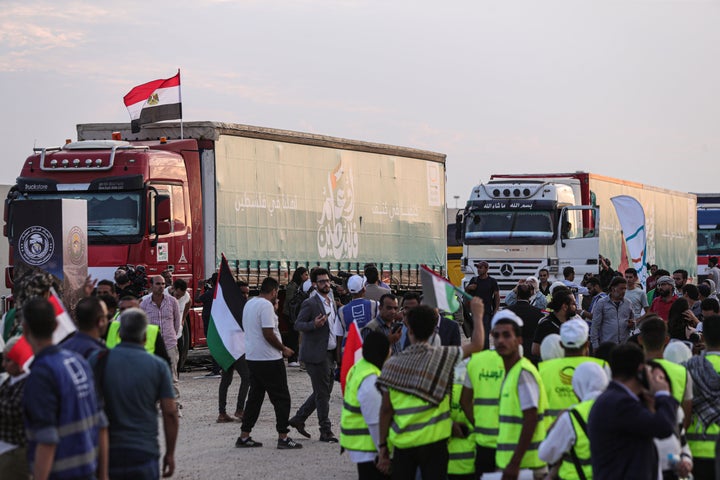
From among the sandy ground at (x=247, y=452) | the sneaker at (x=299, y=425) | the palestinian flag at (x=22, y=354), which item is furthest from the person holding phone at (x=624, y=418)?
the sneaker at (x=299, y=425)

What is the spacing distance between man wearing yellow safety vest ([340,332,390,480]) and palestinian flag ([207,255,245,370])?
22.7ft

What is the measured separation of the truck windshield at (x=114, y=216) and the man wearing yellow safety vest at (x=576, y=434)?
14067mm

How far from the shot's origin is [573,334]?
320 inches

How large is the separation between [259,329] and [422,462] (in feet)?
18.2

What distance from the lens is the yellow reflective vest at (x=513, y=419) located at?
780 centimetres

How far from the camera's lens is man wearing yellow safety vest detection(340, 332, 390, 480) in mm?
8484

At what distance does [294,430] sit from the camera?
609 inches

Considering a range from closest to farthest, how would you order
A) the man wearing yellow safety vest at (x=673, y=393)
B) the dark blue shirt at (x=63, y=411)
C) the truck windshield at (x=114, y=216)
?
the dark blue shirt at (x=63, y=411) → the man wearing yellow safety vest at (x=673, y=393) → the truck windshield at (x=114, y=216)

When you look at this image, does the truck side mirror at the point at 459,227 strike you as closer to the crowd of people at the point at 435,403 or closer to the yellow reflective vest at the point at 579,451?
the crowd of people at the point at 435,403

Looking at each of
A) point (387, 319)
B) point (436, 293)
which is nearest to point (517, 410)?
point (436, 293)

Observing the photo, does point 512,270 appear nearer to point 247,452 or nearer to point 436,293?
point 247,452

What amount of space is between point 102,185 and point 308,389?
471 centimetres

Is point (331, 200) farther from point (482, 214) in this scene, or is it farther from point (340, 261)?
point (482, 214)

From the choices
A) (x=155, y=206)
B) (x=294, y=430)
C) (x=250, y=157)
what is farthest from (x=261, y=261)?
(x=294, y=430)
